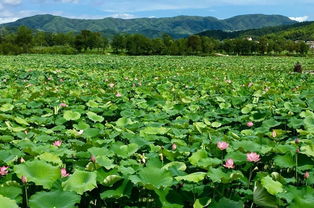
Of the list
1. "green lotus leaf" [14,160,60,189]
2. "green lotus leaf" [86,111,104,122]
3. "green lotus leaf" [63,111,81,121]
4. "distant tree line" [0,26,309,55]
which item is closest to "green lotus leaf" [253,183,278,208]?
"green lotus leaf" [14,160,60,189]

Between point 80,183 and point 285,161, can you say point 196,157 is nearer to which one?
point 285,161

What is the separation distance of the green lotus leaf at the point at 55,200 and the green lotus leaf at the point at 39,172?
0.76 feet

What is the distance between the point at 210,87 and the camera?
27.7 ft

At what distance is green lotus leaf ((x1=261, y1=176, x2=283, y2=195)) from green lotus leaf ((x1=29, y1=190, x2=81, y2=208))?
1.11 meters

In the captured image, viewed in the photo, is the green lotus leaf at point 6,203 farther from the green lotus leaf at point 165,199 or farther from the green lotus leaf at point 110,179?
the green lotus leaf at point 165,199

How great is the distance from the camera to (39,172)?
2.21 m

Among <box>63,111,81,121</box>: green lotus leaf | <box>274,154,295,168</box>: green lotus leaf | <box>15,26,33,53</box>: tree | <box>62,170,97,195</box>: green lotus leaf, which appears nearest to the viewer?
<box>62,170,97,195</box>: green lotus leaf

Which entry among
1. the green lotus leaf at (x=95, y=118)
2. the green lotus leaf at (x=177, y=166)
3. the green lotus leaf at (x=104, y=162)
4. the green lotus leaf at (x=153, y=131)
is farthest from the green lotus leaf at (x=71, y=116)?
the green lotus leaf at (x=177, y=166)

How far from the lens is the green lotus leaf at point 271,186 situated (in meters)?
2.11

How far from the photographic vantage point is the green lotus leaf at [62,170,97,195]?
2032mm

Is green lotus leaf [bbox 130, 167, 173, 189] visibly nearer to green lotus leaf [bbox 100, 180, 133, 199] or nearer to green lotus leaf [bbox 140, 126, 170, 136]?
green lotus leaf [bbox 100, 180, 133, 199]

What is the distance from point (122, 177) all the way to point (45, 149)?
887mm

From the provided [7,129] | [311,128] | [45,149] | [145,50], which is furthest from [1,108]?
[145,50]

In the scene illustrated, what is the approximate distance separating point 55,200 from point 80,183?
0.26m
